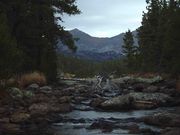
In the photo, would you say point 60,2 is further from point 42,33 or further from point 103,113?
point 103,113

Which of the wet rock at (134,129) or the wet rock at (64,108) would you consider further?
the wet rock at (64,108)

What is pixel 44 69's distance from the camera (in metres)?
40.2

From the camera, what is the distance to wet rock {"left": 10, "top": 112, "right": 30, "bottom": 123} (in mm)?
19453

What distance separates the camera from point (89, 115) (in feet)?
74.8

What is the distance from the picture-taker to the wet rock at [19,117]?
19.5 metres

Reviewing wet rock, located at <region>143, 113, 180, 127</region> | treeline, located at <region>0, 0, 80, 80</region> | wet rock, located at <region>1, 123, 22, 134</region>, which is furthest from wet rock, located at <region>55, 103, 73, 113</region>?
treeline, located at <region>0, 0, 80, 80</region>

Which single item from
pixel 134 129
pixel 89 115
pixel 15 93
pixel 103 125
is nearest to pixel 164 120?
pixel 134 129

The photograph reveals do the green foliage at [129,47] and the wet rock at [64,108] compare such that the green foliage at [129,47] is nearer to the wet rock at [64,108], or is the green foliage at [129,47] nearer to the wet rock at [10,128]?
the wet rock at [64,108]

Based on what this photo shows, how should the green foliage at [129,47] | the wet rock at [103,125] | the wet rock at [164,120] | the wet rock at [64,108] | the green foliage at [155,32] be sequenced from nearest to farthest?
the wet rock at [103,125] < the wet rock at [164,120] < the wet rock at [64,108] < the green foliage at [155,32] < the green foliage at [129,47]

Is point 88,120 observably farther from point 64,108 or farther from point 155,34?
point 155,34

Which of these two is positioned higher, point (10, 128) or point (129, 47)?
point (129, 47)

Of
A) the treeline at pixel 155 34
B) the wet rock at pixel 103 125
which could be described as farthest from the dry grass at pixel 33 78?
the wet rock at pixel 103 125

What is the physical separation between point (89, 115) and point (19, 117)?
4.05m

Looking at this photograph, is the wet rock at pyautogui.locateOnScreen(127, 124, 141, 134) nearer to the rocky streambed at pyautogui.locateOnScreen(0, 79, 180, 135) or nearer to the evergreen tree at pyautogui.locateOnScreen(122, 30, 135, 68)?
the rocky streambed at pyautogui.locateOnScreen(0, 79, 180, 135)
